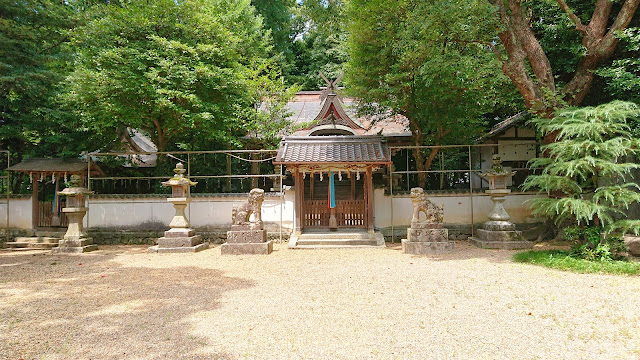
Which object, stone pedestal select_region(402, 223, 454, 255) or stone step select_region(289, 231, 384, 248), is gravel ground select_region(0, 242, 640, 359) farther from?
stone step select_region(289, 231, 384, 248)

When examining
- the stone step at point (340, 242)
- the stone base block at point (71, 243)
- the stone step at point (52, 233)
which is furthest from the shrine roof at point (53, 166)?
the stone step at point (340, 242)

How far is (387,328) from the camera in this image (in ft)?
13.4

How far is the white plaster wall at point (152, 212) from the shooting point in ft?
39.2

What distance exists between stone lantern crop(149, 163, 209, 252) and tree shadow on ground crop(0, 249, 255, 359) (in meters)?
1.82

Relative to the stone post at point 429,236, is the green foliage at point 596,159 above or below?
above

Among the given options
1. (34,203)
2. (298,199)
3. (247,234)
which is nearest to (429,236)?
(298,199)

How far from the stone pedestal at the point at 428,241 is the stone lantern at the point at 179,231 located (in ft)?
20.9

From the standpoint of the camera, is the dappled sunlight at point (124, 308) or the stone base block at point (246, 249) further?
the stone base block at point (246, 249)

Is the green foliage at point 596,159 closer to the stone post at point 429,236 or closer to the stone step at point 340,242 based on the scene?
the stone post at point 429,236

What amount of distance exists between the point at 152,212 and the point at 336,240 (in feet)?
21.9

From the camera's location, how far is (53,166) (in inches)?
463

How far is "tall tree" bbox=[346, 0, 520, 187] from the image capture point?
8766 millimetres

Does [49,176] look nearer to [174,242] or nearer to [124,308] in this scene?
[174,242]

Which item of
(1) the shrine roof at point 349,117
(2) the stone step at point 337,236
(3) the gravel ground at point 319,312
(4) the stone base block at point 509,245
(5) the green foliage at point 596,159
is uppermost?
(1) the shrine roof at point 349,117
